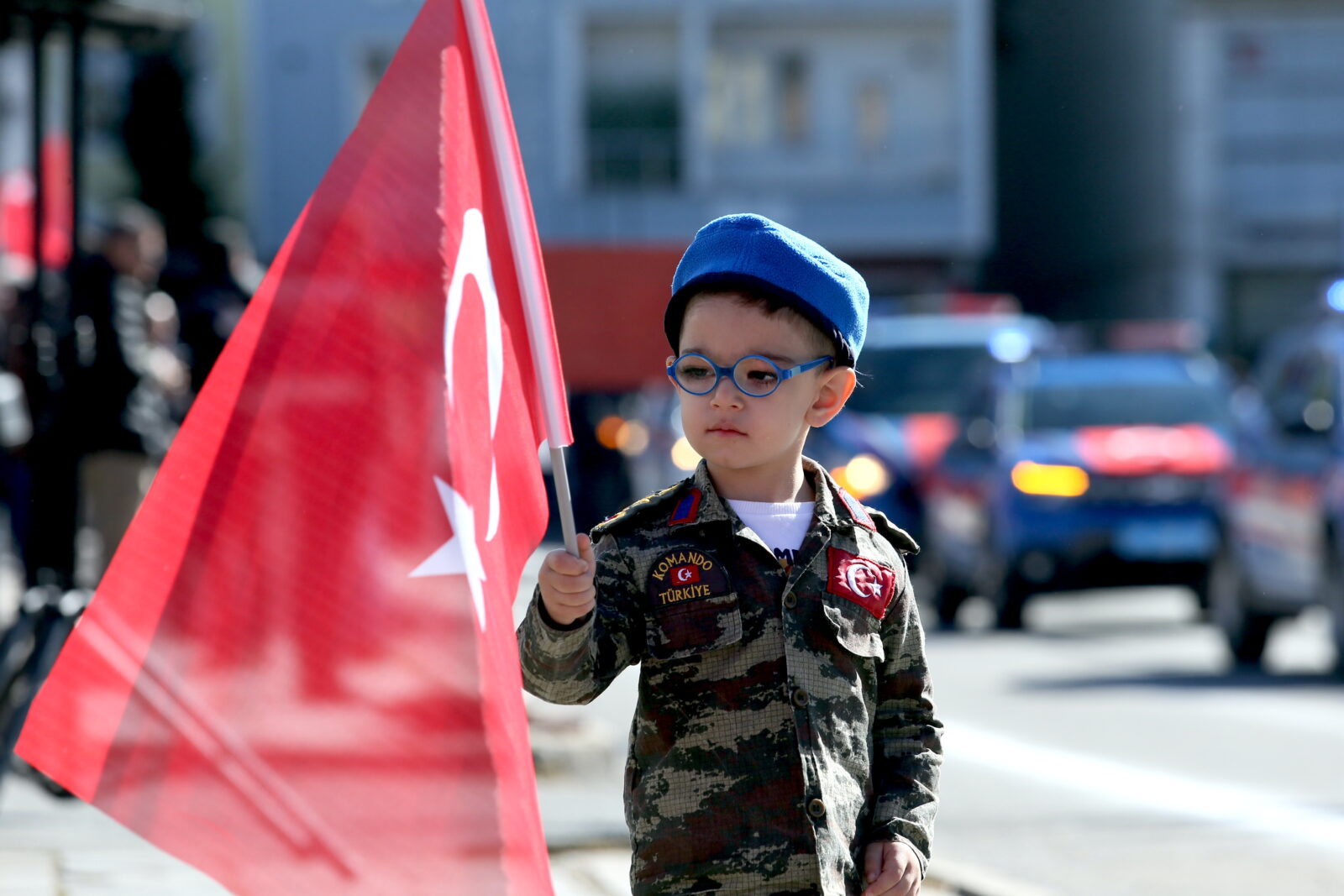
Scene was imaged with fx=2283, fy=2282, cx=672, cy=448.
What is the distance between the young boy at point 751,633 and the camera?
2.93 meters

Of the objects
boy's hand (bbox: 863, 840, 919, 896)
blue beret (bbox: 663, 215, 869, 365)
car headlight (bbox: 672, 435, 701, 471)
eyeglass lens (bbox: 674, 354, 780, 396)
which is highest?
blue beret (bbox: 663, 215, 869, 365)

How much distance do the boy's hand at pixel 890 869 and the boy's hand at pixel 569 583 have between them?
0.53m

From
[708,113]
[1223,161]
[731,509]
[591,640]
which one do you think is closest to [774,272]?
[731,509]

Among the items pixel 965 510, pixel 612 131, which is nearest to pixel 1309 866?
pixel 965 510

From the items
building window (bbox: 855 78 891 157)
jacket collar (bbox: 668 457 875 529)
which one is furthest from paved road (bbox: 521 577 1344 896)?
building window (bbox: 855 78 891 157)

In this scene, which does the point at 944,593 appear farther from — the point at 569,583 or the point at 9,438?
the point at 569,583

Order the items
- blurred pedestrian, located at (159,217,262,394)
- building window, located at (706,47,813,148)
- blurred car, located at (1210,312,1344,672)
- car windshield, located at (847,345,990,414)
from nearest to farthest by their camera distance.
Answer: blurred pedestrian, located at (159,217,262,394) < blurred car, located at (1210,312,1344,672) < car windshield, located at (847,345,990,414) < building window, located at (706,47,813,148)

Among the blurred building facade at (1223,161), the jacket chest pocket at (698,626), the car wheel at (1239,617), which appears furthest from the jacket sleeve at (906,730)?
the blurred building facade at (1223,161)

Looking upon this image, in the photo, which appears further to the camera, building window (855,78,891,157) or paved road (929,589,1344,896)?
building window (855,78,891,157)

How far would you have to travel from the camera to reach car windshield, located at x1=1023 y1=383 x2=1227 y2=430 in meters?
14.5

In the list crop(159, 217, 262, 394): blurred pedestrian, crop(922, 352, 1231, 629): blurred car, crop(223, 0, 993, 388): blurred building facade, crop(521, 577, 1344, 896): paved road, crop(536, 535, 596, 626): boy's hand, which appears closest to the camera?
crop(536, 535, 596, 626): boy's hand

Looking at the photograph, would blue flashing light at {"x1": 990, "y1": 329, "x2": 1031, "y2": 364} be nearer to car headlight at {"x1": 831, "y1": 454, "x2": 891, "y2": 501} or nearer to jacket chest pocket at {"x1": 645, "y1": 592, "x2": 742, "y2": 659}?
car headlight at {"x1": 831, "y1": 454, "x2": 891, "y2": 501}

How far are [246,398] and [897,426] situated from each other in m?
13.4

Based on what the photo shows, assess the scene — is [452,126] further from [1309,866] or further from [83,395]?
[83,395]
